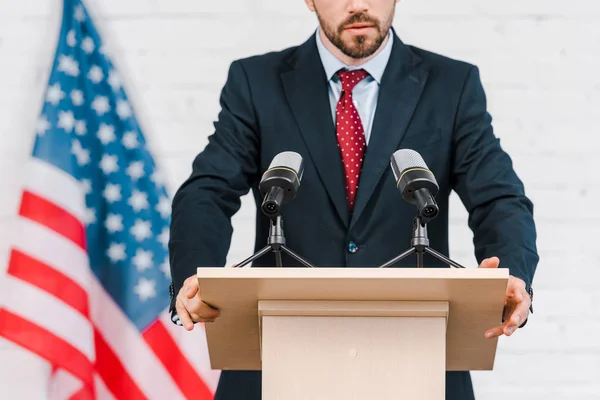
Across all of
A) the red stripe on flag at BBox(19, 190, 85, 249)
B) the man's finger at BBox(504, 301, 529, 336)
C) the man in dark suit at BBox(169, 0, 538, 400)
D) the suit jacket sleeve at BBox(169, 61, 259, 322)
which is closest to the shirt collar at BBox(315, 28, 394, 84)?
the man in dark suit at BBox(169, 0, 538, 400)

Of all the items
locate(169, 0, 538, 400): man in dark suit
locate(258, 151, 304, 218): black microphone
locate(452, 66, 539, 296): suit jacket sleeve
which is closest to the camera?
locate(258, 151, 304, 218): black microphone

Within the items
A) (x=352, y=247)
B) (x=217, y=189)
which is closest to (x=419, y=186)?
(x=352, y=247)

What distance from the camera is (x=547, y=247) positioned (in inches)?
99.5

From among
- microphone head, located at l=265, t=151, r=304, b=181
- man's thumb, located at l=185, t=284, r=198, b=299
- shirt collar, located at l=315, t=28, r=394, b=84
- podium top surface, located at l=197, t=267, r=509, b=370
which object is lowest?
podium top surface, located at l=197, t=267, r=509, b=370

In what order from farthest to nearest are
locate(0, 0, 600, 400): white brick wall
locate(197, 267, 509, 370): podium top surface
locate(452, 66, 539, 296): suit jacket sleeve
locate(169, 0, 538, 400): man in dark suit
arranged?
locate(0, 0, 600, 400): white brick wall < locate(169, 0, 538, 400): man in dark suit < locate(452, 66, 539, 296): suit jacket sleeve < locate(197, 267, 509, 370): podium top surface

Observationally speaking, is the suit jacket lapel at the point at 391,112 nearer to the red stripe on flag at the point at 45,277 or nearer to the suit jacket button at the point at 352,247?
the suit jacket button at the point at 352,247

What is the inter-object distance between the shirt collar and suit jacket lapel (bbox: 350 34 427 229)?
1 cm

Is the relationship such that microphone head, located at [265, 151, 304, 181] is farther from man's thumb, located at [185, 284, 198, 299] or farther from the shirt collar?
the shirt collar

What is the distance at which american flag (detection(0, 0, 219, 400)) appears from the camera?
2555mm

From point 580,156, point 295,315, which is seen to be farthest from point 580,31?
point 295,315

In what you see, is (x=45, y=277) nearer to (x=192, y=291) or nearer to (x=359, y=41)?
(x=359, y=41)

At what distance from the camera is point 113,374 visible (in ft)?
8.51

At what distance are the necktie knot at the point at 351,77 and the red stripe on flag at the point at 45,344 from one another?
41.1 inches

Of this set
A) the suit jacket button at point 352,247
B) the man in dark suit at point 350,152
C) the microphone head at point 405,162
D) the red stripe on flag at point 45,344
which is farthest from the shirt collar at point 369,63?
the red stripe on flag at point 45,344
